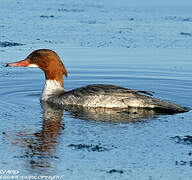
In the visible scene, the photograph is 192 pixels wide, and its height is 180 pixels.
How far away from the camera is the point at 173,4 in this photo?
22.2m

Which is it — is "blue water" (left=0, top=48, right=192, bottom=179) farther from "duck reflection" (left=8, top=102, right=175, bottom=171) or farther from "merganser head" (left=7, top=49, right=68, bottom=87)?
"merganser head" (left=7, top=49, right=68, bottom=87)

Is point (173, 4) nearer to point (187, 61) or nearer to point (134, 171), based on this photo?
point (187, 61)

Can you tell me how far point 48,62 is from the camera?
1059 centimetres

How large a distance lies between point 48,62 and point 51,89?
52 cm

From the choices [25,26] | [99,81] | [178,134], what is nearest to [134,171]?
[178,134]

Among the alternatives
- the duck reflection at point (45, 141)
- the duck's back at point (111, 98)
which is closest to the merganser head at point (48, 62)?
the duck's back at point (111, 98)

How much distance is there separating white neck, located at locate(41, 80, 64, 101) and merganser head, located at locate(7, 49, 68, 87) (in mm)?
86

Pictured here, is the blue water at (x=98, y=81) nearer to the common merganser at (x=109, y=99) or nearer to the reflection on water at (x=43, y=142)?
the reflection on water at (x=43, y=142)

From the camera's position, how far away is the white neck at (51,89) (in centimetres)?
1040

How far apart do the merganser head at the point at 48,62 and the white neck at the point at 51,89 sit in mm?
86

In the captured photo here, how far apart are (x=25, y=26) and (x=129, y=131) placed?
31.0ft

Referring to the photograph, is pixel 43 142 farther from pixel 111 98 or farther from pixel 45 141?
pixel 111 98

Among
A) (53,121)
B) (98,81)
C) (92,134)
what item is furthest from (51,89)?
(92,134)

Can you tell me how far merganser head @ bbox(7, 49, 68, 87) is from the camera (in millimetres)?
10562
